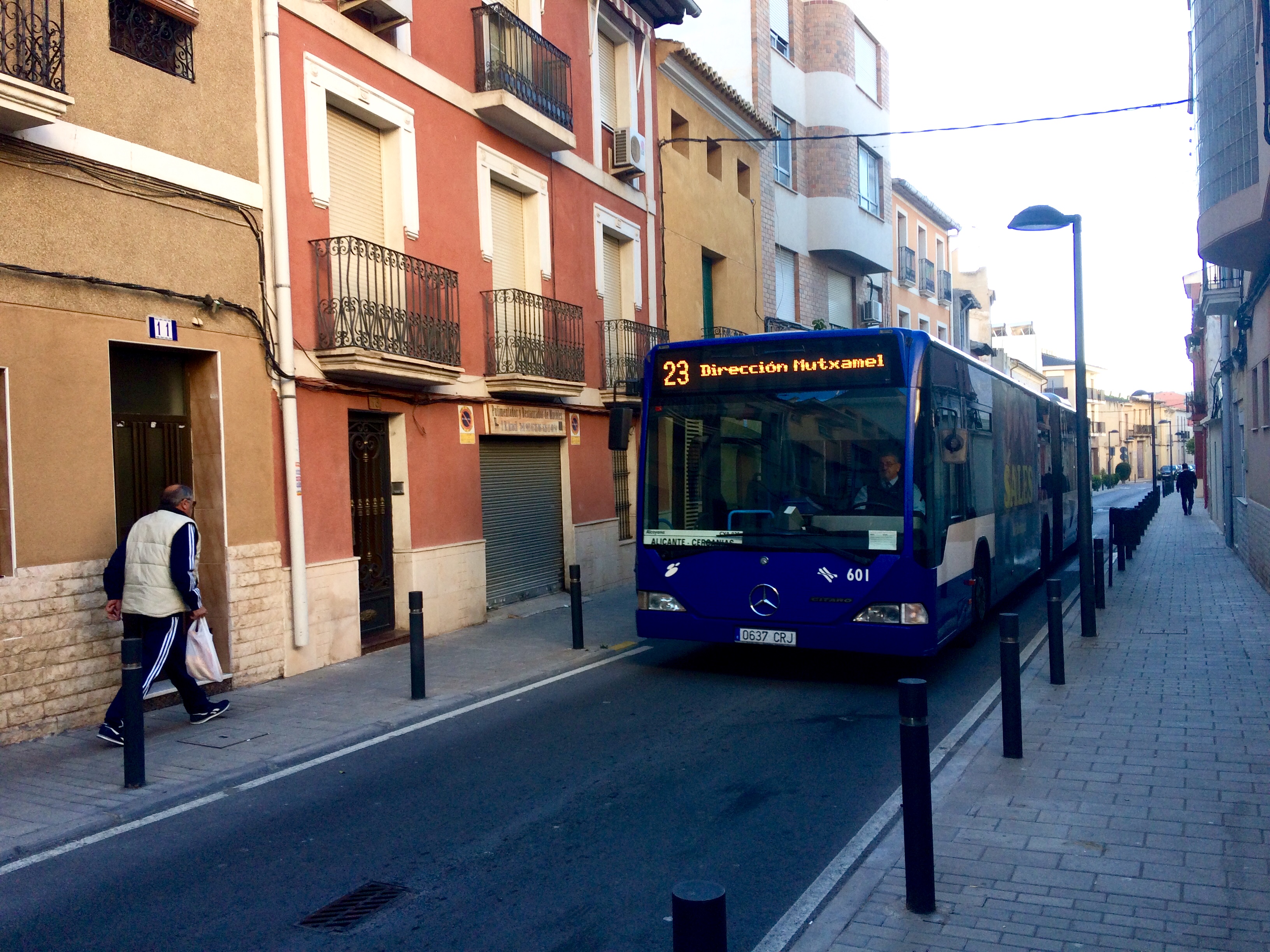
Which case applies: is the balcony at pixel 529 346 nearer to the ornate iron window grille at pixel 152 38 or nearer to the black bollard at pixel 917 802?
the ornate iron window grille at pixel 152 38

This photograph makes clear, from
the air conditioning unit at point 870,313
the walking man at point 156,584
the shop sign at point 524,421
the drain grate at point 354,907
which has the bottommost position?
the drain grate at point 354,907

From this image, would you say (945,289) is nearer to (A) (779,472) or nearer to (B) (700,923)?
(A) (779,472)

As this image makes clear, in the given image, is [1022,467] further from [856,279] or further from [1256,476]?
[856,279]

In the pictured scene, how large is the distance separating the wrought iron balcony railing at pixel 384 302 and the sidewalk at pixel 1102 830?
6994mm

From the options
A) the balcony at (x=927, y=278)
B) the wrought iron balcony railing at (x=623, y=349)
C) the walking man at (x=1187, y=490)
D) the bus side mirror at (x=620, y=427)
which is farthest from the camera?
A: the walking man at (x=1187, y=490)

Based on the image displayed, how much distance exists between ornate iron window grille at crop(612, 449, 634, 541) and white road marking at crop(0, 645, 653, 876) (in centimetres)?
768

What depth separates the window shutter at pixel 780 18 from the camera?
2545 cm

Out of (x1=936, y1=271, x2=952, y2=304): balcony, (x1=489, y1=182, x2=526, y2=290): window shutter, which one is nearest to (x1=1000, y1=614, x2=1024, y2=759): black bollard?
(x1=489, y1=182, x2=526, y2=290): window shutter

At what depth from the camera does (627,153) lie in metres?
17.5

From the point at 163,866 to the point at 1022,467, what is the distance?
11.8m

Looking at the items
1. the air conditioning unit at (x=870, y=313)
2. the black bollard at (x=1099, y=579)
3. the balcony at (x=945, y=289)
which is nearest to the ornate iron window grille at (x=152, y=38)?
the black bollard at (x=1099, y=579)

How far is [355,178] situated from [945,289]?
30.5 meters

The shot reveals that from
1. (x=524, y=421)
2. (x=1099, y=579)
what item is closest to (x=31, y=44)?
(x=524, y=421)

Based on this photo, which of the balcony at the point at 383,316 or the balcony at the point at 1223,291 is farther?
the balcony at the point at 1223,291
